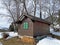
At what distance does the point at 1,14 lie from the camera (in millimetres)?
32844

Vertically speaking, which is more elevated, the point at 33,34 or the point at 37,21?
the point at 37,21

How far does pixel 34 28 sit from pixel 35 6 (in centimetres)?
1272

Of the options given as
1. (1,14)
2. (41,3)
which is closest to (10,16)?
(1,14)

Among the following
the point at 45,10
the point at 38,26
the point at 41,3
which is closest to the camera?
the point at 38,26

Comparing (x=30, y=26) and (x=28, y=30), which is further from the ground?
(x=30, y=26)

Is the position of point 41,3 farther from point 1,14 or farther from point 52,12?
→ point 1,14

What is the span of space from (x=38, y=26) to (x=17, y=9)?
12.8 m

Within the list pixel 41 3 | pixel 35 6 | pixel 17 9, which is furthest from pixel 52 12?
pixel 17 9

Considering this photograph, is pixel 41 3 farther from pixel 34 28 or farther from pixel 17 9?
pixel 34 28

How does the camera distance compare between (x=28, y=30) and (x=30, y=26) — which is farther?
(x=28, y=30)

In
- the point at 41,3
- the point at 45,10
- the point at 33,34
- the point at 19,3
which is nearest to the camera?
the point at 33,34

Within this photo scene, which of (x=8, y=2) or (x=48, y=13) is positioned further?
(x=48, y=13)

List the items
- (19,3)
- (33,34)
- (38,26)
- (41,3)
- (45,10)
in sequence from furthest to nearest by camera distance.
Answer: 1. (45,10)
2. (41,3)
3. (19,3)
4. (38,26)
5. (33,34)

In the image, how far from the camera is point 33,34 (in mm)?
16828
